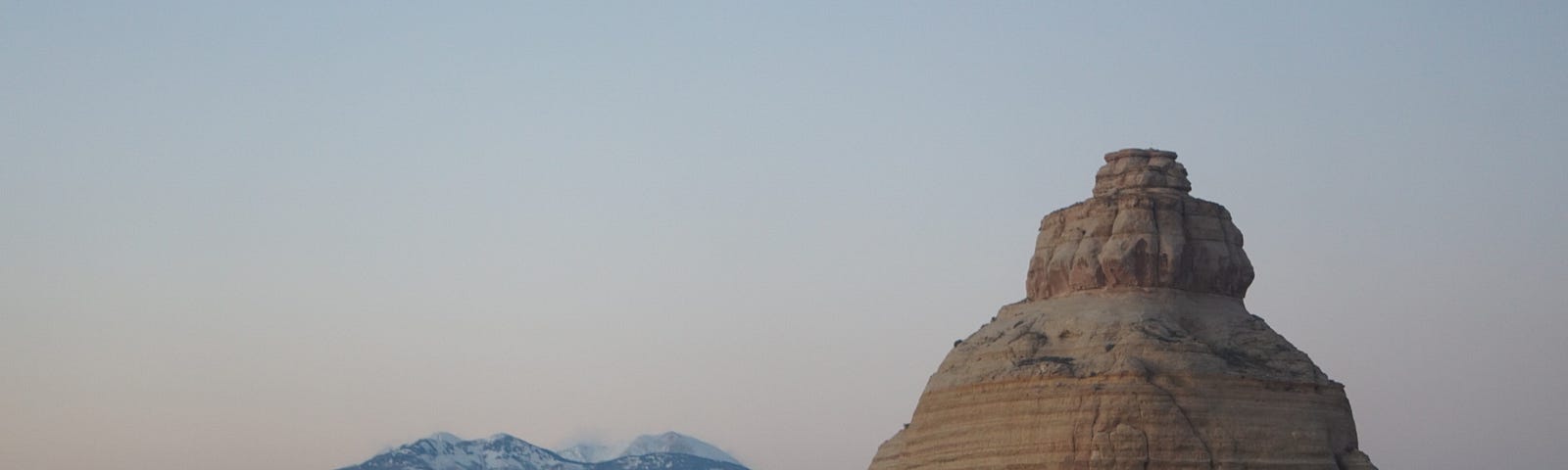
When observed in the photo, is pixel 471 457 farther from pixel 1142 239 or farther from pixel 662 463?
pixel 1142 239

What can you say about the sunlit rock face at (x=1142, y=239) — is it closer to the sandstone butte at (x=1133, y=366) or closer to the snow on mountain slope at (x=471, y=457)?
the sandstone butte at (x=1133, y=366)

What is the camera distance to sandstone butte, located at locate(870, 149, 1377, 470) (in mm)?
72625

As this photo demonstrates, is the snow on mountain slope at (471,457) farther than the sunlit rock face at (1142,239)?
Yes

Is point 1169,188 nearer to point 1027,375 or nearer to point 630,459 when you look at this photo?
point 1027,375

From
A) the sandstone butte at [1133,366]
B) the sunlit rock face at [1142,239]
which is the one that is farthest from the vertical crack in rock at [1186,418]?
the sunlit rock face at [1142,239]

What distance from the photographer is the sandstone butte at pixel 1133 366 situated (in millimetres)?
72625

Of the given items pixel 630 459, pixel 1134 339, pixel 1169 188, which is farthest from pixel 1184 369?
pixel 630 459

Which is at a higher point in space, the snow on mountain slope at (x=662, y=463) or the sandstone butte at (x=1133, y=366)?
the snow on mountain slope at (x=662, y=463)

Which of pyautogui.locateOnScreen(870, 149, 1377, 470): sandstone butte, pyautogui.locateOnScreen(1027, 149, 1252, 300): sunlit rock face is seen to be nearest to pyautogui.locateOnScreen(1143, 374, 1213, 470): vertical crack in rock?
pyautogui.locateOnScreen(870, 149, 1377, 470): sandstone butte

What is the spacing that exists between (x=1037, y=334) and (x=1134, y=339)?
3701 mm

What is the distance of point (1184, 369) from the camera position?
73.4 meters

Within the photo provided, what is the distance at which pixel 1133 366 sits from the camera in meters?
72.9

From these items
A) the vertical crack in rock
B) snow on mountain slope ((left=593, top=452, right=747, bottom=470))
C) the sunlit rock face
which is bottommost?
the vertical crack in rock

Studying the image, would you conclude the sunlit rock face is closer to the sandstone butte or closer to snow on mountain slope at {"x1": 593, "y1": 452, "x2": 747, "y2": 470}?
the sandstone butte
